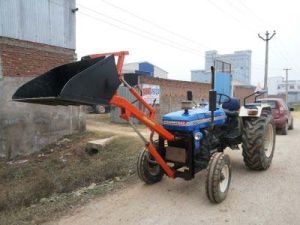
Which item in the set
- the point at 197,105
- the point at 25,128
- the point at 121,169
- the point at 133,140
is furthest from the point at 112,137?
the point at 197,105

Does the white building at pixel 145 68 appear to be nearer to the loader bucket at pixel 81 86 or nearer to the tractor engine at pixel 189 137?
the tractor engine at pixel 189 137

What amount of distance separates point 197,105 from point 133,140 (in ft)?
16.8

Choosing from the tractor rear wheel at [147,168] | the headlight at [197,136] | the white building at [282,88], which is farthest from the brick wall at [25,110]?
the white building at [282,88]

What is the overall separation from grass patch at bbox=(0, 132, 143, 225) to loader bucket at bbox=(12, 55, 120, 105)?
1854mm

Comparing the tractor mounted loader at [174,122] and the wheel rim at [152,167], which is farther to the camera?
the wheel rim at [152,167]

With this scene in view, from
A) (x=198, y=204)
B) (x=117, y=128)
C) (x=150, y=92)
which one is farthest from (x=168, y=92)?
(x=198, y=204)

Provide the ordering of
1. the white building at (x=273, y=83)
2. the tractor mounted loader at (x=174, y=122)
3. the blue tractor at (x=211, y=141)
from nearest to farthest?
the tractor mounted loader at (x=174, y=122) < the blue tractor at (x=211, y=141) < the white building at (x=273, y=83)

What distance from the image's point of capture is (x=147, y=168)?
19.7ft

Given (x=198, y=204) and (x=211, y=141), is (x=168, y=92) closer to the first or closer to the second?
(x=211, y=141)

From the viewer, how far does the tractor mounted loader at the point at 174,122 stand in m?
4.34

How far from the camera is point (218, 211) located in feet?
16.0

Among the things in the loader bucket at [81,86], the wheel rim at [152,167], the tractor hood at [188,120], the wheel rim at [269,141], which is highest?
the loader bucket at [81,86]

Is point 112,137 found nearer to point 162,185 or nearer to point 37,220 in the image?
point 162,185

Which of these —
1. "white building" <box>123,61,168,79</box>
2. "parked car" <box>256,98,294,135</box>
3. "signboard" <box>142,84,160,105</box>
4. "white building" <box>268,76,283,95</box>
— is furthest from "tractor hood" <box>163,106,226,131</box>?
"white building" <box>268,76,283,95</box>
